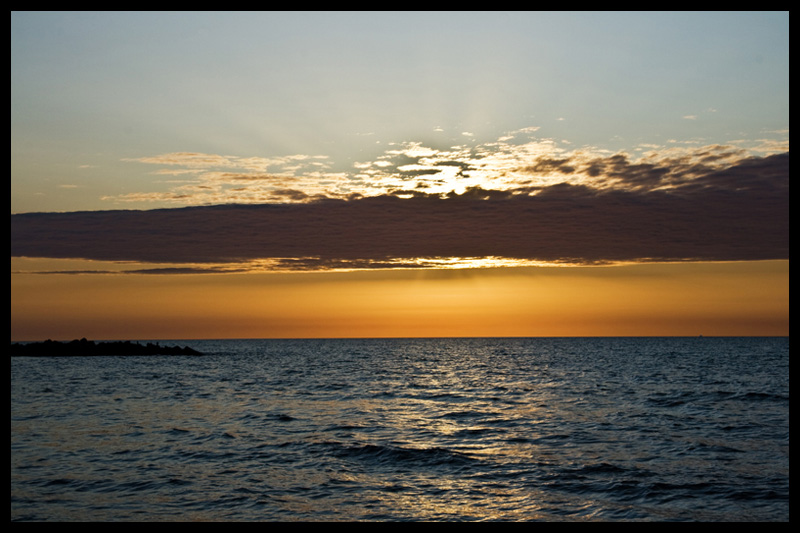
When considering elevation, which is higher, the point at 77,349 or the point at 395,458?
the point at 395,458

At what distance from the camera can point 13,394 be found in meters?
45.5

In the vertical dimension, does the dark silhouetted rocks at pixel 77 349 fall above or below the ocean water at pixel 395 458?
below

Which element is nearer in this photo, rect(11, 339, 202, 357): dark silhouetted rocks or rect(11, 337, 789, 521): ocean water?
rect(11, 337, 789, 521): ocean water

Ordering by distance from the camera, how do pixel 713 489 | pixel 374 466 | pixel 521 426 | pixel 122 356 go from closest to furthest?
1. pixel 713 489
2. pixel 374 466
3. pixel 521 426
4. pixel 122 356

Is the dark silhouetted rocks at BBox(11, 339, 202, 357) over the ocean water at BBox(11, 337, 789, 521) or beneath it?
beneath

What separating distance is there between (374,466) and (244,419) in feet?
43.9

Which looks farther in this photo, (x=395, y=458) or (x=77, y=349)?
(x=77, y=349)

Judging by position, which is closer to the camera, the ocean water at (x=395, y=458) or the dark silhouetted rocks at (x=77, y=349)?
the ocean water at (x=395, y=458)
